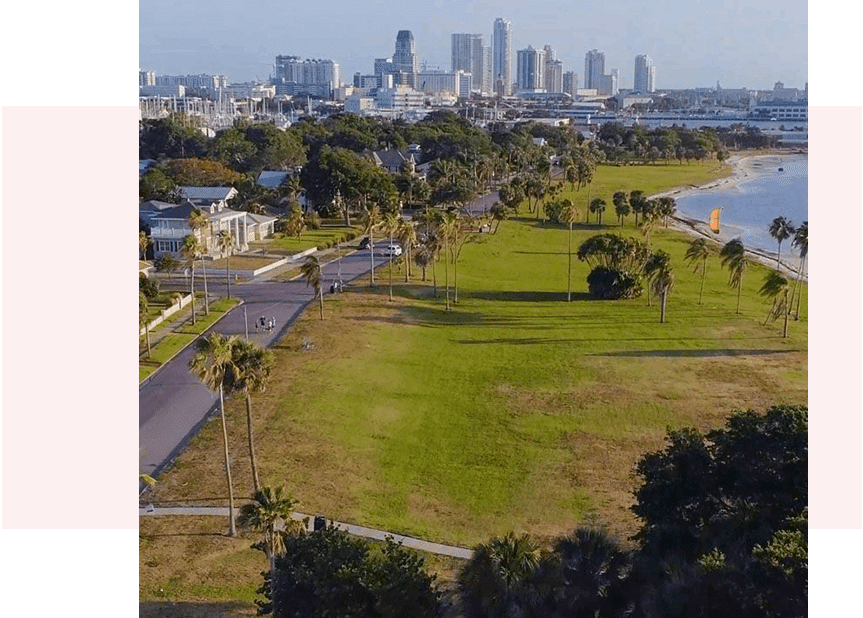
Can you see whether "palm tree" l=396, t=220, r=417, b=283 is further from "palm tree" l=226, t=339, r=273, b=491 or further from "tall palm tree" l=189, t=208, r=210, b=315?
"palm tree" l=226, t=339, r=273, b=491

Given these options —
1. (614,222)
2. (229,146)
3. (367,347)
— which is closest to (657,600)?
(367,347)

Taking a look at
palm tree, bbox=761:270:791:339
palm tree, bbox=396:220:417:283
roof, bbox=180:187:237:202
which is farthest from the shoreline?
roof, bbox=180:187:237:202

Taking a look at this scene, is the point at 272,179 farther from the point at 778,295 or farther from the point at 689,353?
the point at 689,353

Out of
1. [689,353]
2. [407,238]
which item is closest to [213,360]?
[689,353]

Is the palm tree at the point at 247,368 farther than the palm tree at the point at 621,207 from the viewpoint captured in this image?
No

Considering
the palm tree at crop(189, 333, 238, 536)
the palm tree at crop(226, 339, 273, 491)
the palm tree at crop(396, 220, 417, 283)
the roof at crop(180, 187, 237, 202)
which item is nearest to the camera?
the palm tree at crop(189, 333, 238, 536)

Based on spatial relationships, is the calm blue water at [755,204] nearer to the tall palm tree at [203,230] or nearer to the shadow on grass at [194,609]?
the tall palm tree at [203,230]

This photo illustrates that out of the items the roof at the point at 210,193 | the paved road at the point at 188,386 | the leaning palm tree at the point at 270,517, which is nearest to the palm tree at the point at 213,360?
the leaning palm tree at the point at 270,517
